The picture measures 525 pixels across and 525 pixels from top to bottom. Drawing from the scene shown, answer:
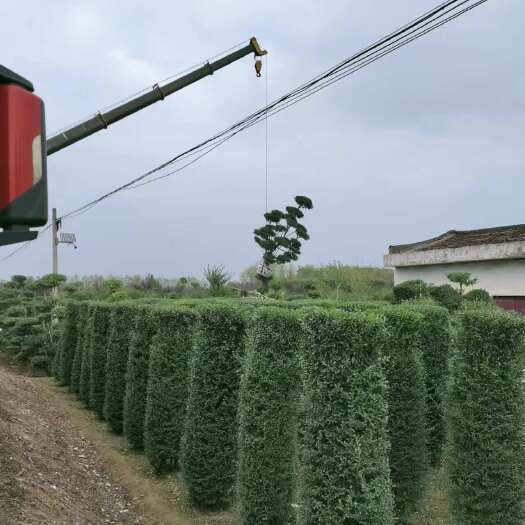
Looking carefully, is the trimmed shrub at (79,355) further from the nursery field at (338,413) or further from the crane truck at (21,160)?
the crane truck at (21,160)

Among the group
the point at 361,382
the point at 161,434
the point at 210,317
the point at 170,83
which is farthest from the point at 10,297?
the point at 361,382

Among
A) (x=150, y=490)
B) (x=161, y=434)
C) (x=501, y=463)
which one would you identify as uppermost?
(x=501, y=463)

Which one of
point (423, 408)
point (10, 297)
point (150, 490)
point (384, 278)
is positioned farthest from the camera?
point (384, 278)

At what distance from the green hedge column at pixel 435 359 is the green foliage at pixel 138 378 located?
384 centimetres

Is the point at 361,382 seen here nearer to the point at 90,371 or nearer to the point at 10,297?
the point at 90,371

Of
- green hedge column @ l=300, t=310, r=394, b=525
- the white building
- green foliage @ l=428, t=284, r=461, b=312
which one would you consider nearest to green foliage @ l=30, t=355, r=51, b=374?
the white building

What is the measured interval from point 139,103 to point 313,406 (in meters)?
6.97

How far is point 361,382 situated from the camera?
414 centimetres

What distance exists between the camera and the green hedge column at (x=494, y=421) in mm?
4379

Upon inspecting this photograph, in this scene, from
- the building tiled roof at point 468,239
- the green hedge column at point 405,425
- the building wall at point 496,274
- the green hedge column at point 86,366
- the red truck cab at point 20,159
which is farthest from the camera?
the building tiled roof at point 468,239

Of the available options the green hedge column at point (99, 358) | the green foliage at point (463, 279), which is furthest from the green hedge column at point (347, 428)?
the green foliage at point (463, 279)

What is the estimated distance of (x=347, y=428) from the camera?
411cm

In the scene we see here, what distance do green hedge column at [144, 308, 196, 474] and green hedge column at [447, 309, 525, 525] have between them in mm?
3753

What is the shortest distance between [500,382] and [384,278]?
2600 cm
